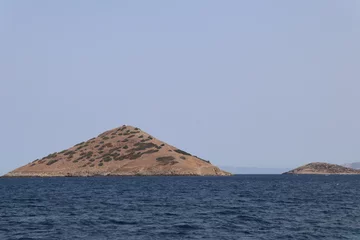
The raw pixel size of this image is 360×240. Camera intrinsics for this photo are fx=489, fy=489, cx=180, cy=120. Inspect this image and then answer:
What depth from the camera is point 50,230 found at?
44469 mm

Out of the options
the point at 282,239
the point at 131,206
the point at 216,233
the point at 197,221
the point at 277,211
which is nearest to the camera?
the point at 282,239

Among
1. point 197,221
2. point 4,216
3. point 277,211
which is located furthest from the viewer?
point 277,211

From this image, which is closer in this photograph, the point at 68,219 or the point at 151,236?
the point at 151,236

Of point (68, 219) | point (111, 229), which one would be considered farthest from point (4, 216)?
point (111, 229)

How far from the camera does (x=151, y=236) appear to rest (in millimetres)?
41094

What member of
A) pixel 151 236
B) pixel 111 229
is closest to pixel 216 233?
pixel 151 236

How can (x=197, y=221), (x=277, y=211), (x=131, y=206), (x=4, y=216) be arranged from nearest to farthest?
(x=197, y=221) → (x=4, y=216) → (x=277, y=211) → (x=131, y=206)

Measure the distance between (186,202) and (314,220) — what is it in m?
24.5

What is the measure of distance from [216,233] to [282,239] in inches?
232

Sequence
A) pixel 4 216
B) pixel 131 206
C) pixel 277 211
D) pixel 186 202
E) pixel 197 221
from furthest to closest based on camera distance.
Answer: pixel 186 202
pixel 131 206
pixel 277 211
pixel 4 216
pixel 197 221

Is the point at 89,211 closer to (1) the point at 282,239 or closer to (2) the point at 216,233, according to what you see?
(2) the point at 216,233

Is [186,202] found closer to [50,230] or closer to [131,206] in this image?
[131,206]

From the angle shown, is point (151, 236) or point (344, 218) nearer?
point (151, 236)

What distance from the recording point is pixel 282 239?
131ft
